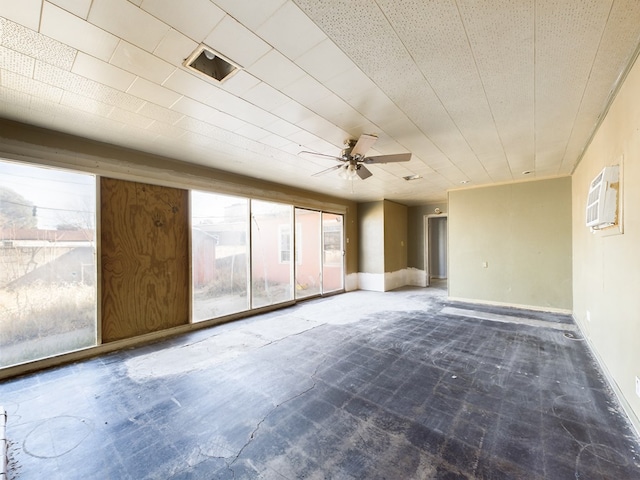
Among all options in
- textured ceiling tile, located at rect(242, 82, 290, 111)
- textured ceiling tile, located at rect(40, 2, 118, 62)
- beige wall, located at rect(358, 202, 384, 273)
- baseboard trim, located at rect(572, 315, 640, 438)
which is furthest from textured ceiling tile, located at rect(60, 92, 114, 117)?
beige wall, located at rect(358, 202, 384, 273)

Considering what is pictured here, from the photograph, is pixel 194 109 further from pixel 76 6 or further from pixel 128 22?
pixel 76 6

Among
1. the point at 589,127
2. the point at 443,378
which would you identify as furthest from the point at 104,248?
the point at 589,127

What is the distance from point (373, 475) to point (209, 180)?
4.27 meters

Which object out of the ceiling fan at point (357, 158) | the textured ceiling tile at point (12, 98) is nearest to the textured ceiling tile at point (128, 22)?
the textured ceiling tile at point (12, 98)

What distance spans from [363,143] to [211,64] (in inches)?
62.6

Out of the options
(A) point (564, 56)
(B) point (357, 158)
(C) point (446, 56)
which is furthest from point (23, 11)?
(A) point (564, 56)

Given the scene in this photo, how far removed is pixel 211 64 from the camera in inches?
79.7

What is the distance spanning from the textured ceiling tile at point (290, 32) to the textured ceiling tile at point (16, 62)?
5.44 ft

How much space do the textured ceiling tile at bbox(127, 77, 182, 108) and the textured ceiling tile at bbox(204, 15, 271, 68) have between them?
2.54 feet

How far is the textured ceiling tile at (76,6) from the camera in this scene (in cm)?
142

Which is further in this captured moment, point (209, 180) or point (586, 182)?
point (209, 180)

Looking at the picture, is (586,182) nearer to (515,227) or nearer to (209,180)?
(515,227)

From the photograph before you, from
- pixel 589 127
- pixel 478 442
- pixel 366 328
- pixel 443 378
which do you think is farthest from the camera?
pixel 366 328

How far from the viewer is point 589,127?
3020 millimetres
